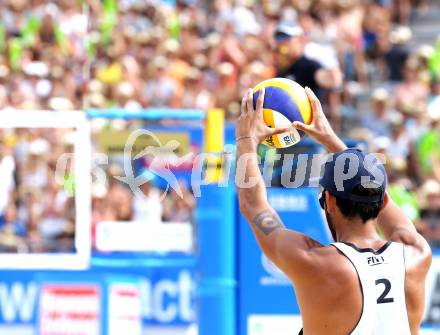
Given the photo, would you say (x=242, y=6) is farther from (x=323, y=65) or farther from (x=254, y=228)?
(x=254, y=228)

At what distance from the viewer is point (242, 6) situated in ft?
43.1

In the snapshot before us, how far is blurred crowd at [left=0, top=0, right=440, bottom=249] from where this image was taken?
10.1 m

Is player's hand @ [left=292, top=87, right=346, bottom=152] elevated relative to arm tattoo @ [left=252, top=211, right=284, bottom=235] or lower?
elevated

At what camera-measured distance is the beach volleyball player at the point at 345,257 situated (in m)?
3.42

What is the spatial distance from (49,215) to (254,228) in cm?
558

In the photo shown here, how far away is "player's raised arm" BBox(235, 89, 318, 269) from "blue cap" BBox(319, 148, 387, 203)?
0.23 meters

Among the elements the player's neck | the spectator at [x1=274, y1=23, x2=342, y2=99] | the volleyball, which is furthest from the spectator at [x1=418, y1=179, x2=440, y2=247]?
the player's neck

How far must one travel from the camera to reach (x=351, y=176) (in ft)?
11.6

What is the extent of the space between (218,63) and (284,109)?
7.87 m

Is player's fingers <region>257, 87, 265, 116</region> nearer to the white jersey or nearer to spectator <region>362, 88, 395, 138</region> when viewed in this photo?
the white jersey

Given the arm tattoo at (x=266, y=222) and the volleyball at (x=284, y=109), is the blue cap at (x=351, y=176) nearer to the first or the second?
the arm tattoo at (x=266, y=222)

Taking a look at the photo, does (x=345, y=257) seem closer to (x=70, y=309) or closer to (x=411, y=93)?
(x=70, y=309)

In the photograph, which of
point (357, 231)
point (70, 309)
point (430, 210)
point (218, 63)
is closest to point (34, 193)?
point (70, 309)

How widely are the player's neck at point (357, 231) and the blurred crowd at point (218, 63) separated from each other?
5.58m
